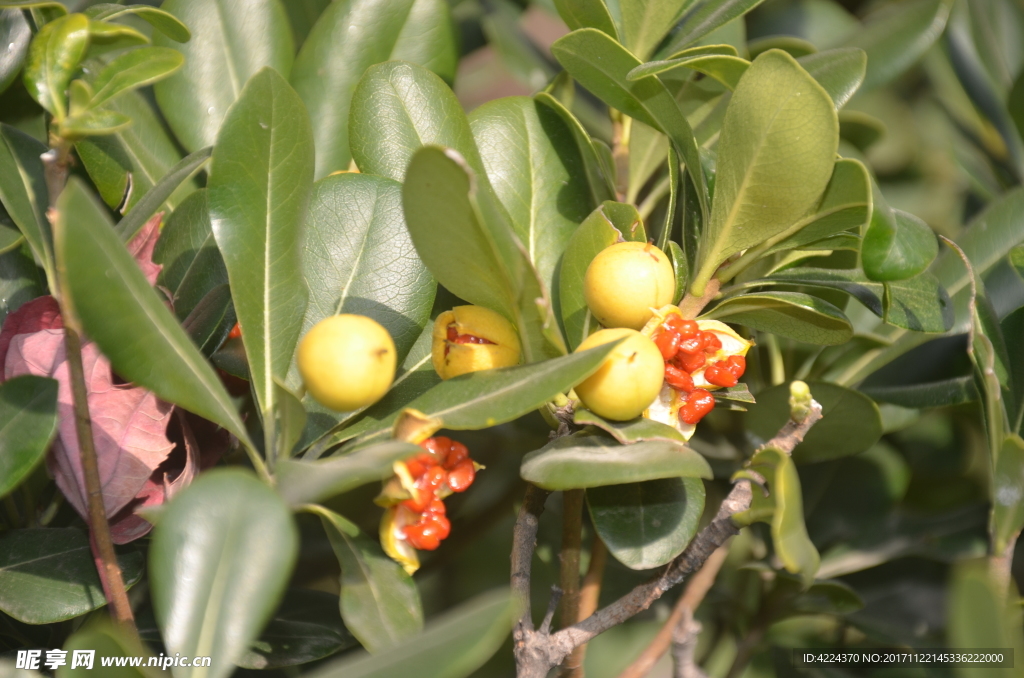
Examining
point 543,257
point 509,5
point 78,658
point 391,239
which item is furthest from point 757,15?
point 78,658

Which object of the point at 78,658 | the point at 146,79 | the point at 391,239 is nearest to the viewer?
the point at 78,658

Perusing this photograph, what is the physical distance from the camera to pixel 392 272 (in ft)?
2.80

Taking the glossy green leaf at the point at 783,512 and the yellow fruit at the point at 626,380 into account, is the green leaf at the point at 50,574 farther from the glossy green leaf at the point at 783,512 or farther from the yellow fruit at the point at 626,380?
the glossy green leaf at the point at 783,512

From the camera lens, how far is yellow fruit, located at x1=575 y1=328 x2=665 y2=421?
706mm

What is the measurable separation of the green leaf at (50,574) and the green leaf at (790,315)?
714 mm

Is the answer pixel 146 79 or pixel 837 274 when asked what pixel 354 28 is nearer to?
pixel 146 79

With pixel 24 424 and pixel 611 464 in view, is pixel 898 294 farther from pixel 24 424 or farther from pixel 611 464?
pixel 24 424

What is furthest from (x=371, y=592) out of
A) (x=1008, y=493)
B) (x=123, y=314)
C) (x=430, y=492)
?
(x=1008, y=493)

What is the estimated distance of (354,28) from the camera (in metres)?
1.07

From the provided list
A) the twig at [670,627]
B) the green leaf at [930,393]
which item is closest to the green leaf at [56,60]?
the twig at [670,627]

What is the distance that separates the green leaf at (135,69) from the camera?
0.73 meters

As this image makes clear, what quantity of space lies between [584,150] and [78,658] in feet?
2.42

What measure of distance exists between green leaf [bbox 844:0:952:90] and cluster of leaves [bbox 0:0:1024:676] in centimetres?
19

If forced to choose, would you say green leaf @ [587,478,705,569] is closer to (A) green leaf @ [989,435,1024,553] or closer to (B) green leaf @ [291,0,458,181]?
(A) green leaf @ [989,435,1024,553]
